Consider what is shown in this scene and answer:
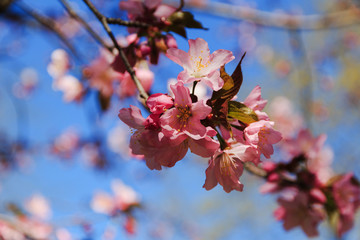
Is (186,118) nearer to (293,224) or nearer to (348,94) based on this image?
(293,224)

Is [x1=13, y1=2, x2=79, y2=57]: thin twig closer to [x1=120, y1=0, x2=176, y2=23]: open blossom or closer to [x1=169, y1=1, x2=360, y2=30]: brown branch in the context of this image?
[x1=120, y1=0, x2=176, y2=23]: open blossom

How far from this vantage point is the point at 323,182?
3.87 feet

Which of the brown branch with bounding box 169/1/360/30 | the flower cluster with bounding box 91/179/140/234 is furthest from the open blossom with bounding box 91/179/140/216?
the brown branch with bounding box 169/1/360/30

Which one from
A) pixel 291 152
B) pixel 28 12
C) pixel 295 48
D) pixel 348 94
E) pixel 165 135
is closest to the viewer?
pixel 165 135

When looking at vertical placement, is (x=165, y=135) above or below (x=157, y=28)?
below

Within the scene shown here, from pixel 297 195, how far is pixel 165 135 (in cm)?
78

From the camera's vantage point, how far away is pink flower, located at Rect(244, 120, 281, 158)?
59cm

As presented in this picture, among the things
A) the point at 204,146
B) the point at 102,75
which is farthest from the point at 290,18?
the point at 204,146

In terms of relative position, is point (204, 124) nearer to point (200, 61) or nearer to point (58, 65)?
point (200, 61)

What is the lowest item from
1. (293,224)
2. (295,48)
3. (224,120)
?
(224,120)

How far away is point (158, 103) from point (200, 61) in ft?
0.48

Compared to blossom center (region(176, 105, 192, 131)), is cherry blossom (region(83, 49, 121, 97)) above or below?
above

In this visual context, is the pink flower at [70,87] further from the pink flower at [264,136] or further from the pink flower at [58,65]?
the pink flower at [264,136]

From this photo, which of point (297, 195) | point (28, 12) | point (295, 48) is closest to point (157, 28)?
point (297, 195)
